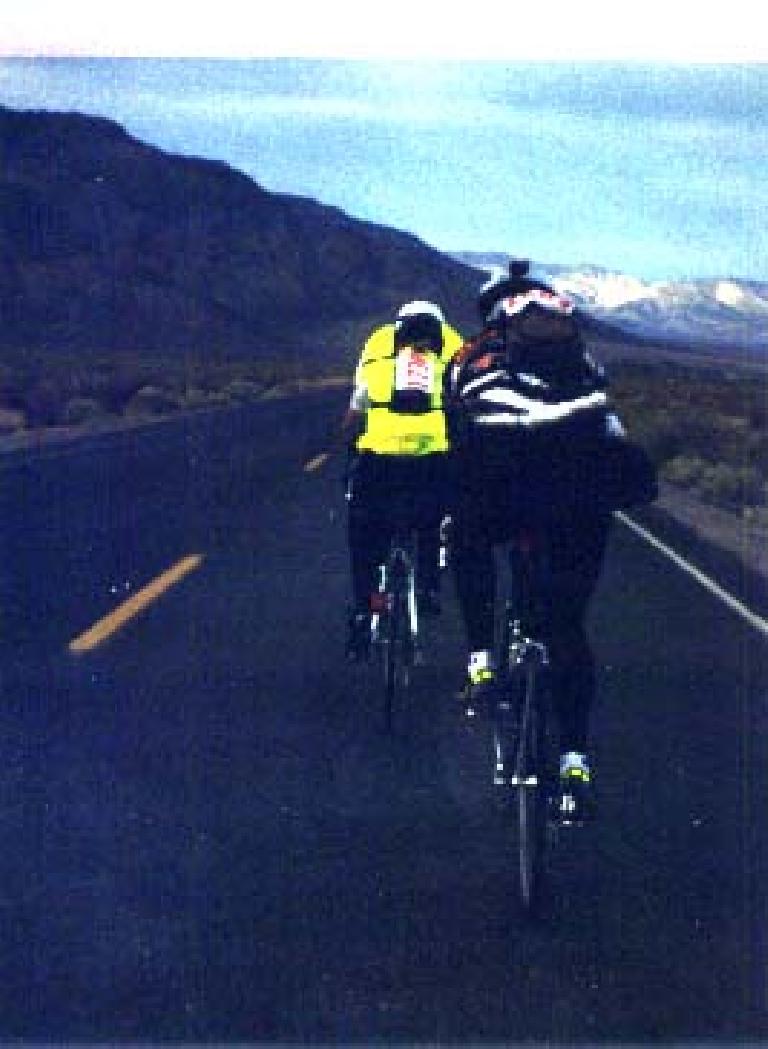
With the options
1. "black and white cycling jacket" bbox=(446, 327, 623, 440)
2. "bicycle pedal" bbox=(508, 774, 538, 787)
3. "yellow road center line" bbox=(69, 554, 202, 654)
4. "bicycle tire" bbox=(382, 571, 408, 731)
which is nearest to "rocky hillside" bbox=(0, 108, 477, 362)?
"yellow road center line" bbox=(69, 554, 202, 654)

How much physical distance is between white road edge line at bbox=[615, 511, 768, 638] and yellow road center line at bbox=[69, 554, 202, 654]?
406 centimetres

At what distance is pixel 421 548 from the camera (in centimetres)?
1054

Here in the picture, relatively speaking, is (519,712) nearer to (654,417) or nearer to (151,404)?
(654,417)

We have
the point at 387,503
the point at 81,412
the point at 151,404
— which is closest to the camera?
the point at 387,503

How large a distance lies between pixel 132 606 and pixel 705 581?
479 centimetres

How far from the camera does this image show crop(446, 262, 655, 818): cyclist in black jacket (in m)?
6.97

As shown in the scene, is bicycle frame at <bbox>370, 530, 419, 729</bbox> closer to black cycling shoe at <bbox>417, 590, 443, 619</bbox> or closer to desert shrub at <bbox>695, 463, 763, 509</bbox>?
black cycling shoe at <bbox>417, 590, 443, 619</bbox>

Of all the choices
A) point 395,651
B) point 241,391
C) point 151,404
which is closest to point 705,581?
point 395,651

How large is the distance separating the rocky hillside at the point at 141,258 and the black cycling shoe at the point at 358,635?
5377 inches

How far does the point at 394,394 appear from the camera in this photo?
1009 centimetres

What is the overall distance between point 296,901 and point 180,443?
2681 cm

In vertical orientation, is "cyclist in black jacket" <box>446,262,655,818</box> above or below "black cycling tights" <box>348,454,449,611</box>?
above

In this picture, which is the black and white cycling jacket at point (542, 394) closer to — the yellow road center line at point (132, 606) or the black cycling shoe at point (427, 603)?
the black cycling shoe at point (427, 603)

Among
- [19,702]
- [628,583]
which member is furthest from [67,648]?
[628,583]
